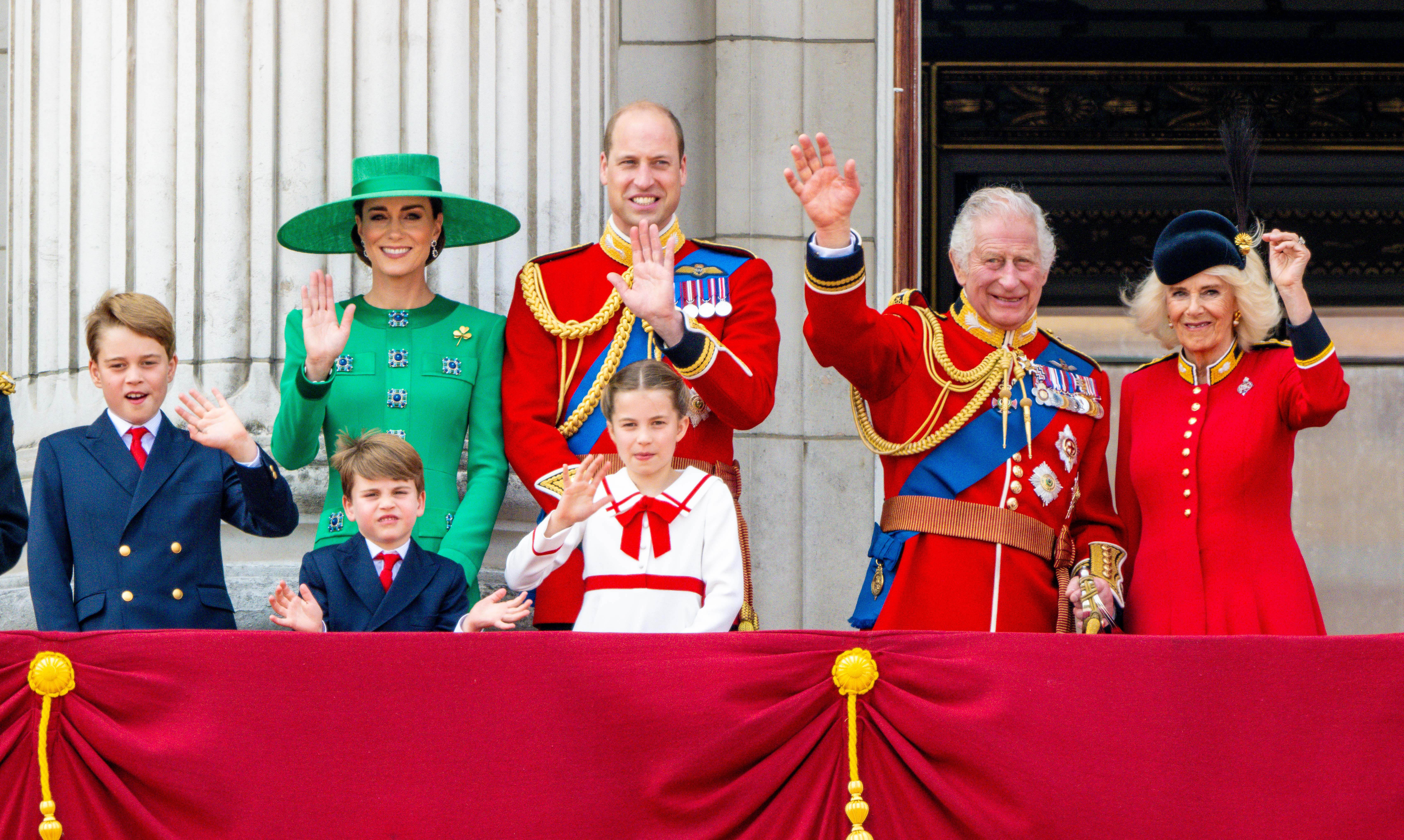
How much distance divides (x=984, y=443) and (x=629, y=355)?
2.57ft

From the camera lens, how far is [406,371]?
3701 millimetres

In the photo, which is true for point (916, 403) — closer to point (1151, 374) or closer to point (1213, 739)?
point (1151, 374)

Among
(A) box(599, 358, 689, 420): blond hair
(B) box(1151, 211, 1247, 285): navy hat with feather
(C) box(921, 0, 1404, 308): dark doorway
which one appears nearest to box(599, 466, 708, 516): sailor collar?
(A) box(599, 358, 689, 420): blond hair

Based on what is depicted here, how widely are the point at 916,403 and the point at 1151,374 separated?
22.0 inches

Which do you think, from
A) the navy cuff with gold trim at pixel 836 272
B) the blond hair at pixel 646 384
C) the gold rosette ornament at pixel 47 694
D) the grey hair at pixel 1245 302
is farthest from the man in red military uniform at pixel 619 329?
the gold rosette ornament at pixel 47 694

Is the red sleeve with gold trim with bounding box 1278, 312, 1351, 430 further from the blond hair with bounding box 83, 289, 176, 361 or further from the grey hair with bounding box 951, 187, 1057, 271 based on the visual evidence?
the blond hair with bounding box 83, 289, 176, 361

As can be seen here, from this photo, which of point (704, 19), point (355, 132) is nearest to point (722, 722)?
point (355, 132)

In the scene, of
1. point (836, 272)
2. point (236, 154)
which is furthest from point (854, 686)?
point (236, 154)

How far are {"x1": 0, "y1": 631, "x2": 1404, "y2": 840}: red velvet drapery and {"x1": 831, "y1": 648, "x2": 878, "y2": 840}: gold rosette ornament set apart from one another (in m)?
0.02

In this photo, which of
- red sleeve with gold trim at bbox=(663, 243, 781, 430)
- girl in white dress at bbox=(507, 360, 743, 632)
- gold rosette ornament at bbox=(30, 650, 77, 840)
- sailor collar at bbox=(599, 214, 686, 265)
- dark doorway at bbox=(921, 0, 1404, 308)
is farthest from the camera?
dark doorway at bbox=(921, 0, 1404, 308)

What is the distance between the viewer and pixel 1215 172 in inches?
244

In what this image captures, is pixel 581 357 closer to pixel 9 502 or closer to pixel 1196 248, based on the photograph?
pixel 9 502

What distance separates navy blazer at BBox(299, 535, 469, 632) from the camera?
10.7ft

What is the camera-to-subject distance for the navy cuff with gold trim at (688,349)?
336 centimetres
